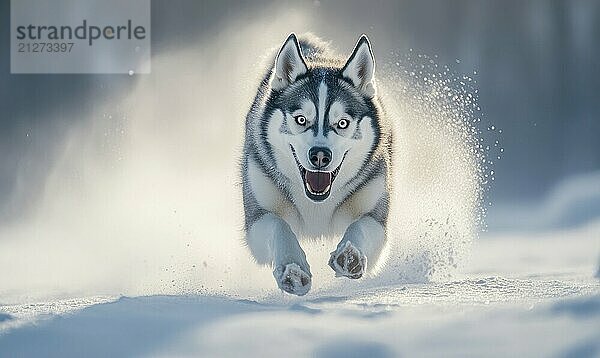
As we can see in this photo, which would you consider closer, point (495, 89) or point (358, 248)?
point (358, 248)

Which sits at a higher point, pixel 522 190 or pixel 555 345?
pixel 522 190

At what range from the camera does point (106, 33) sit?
16.8ft

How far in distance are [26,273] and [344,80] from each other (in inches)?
68.1

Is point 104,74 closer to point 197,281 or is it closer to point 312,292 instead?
point 197,281

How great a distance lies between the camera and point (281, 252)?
468 centimetres

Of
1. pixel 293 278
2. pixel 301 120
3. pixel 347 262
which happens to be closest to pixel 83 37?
pixel 301 120

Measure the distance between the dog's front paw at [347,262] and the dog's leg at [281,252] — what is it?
0.12 m

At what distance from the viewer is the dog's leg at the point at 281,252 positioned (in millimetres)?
4574

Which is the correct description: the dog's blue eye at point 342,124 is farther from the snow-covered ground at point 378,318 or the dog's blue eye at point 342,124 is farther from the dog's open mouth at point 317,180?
the snow-covered ground at point 378,318

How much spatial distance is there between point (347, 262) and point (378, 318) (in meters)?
0.53

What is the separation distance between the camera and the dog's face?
4.78 meters

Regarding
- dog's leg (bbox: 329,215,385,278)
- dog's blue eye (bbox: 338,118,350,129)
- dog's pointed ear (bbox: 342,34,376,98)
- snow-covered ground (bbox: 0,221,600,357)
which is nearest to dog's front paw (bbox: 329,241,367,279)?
dog's leg (bbox: 329,215,385,278)

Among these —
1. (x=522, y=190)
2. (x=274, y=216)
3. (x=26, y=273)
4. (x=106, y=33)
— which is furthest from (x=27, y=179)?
(x=522, y=190)

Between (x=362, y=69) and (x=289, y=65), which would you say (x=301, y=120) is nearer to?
(x=289, y=65)
